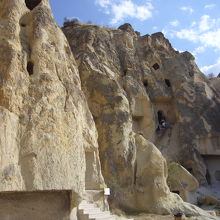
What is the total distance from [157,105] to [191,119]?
108 inches

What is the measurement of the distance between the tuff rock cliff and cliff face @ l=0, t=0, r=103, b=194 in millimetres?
29

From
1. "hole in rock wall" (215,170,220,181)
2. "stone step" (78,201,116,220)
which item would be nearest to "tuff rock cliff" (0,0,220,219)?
"stone step" (78,201,116,220)

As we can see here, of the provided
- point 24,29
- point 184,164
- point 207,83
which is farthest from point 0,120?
point 207,83

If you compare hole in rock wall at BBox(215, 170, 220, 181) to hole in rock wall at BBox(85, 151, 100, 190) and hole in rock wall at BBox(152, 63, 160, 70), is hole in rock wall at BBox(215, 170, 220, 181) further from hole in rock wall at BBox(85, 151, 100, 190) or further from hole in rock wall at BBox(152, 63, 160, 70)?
hole in rock wall at BBox(85, 151, 100, 190)

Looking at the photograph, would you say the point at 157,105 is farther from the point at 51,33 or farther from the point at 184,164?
the point at 51,33

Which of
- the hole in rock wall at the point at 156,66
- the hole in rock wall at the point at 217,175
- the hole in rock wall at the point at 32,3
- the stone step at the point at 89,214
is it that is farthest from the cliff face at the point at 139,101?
the hole in rock wall at the point at 32,3

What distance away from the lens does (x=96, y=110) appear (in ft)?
53.4

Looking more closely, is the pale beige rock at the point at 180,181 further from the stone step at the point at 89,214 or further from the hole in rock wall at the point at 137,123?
the stone step at the point at 89,214

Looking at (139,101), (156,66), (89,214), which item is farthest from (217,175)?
(89,214)

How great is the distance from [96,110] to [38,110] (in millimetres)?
7512

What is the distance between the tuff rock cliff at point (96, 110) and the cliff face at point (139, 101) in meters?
0.06

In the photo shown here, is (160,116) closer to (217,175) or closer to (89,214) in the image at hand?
(217,175)

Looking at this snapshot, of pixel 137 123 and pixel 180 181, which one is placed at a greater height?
pixel 137 123

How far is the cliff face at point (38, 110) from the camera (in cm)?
771
